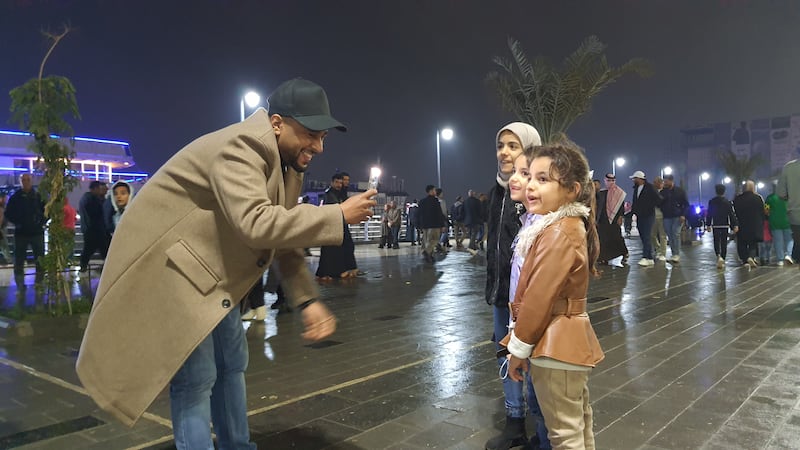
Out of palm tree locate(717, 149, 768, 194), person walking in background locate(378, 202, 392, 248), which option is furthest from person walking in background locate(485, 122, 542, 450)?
palm tree locate(717, 149, 768, 194)

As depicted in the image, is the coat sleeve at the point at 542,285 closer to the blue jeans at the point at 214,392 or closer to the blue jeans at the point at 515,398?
the blue jeans at the point at 515,398

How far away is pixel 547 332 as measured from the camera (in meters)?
2.17

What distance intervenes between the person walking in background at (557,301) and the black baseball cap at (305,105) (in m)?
0.89

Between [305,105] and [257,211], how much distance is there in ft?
1.66

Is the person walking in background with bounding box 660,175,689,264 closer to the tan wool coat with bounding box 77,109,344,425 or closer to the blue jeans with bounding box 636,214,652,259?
the blue jeans with bounding box 636,214,652,259

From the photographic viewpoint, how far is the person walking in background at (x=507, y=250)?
284 cm

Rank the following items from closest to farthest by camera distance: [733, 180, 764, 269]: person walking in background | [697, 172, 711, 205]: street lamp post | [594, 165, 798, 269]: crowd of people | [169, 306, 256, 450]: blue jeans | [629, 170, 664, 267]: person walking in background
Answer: [169, 306, 256, 450]: blue jeans < [594, 165, 798, 269]: crowd of people < [733, 180, 764, 269]: person walking in background < [629, 170, 664, 267]: person walking in background < [697, 172, 711, 205]: street lamp post

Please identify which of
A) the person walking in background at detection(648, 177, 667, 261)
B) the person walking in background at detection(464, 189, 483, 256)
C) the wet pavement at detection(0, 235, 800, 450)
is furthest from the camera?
the person walking in background at detection(464, 189, 483, 256)

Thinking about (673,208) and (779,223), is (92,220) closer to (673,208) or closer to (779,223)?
(673,208)

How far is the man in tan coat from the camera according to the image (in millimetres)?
1908

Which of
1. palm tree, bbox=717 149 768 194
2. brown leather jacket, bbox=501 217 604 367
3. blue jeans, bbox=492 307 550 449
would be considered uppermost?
palm tree, bbox=717 149 768 194

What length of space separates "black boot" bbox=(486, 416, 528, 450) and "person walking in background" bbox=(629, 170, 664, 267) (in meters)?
10.5

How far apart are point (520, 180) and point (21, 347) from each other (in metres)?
5.30

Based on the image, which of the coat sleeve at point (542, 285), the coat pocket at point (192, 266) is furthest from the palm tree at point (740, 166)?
the coat pocket at point (192, 266)
